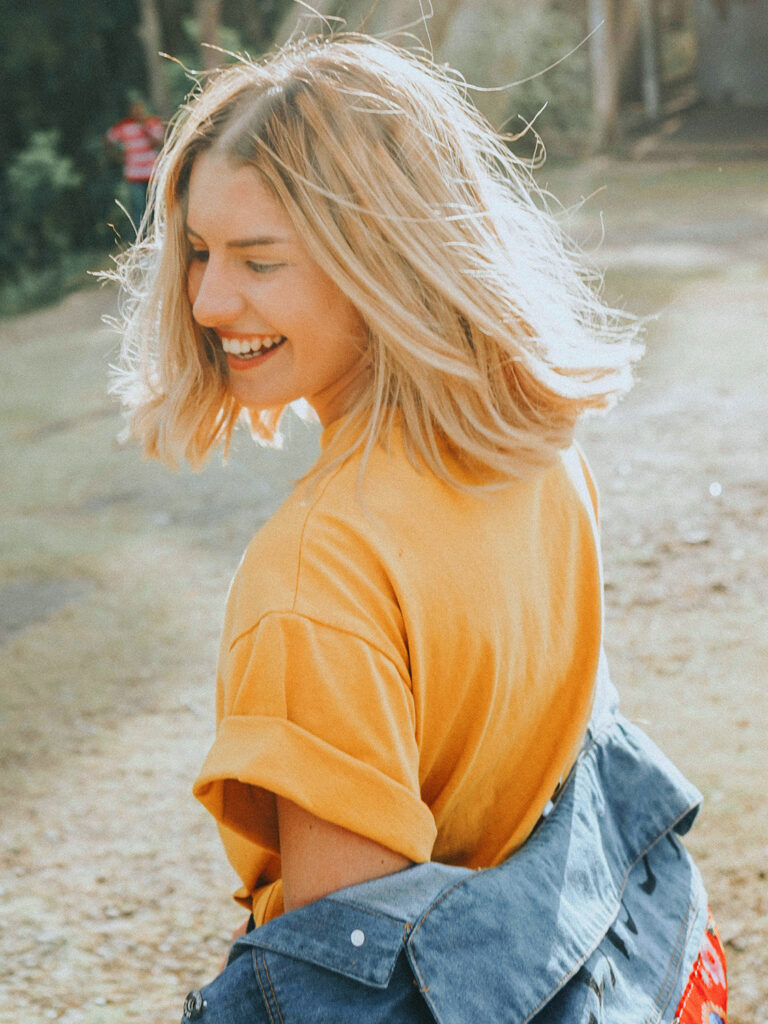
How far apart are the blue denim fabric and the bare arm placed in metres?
0.03

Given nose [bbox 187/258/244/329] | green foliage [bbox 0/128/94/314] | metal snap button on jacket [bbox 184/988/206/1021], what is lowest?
green foliage [bbox 0/128/94/314]

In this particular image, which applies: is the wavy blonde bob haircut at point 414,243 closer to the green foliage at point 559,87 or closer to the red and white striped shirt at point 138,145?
the red and white striped shirt at point 138,145

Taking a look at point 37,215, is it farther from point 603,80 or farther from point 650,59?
point 650,59

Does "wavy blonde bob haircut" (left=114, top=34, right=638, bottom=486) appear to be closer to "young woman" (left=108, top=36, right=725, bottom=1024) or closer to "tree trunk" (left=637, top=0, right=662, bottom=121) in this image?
"young woman" (left=108, top=36, right=725, bottom=1024)

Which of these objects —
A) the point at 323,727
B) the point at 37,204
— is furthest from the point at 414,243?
the point at 37,204

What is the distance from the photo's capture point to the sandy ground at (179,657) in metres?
2.33

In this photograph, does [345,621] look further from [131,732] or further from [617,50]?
[617,50]

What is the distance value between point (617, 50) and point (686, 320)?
14.2m

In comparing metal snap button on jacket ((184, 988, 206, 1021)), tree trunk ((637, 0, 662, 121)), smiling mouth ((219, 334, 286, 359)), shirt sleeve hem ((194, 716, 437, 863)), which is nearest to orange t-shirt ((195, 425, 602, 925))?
shirt sleeve hem ((194, 716, 437, 863))

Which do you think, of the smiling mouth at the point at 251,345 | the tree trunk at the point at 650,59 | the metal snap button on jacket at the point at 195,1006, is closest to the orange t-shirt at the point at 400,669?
the metal snap button on jacket at the point at 195,1006

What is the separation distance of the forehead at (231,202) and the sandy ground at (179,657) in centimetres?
149

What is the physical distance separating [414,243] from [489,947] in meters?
0.80

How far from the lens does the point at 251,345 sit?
4.98 ft

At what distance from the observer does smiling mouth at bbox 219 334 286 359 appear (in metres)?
1.50
